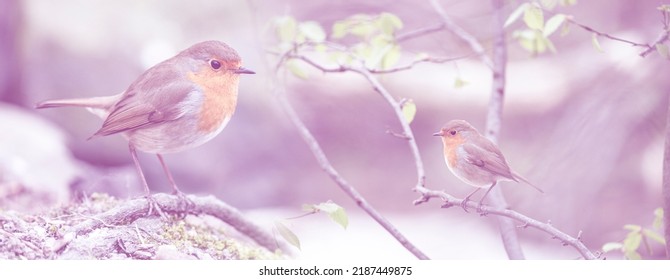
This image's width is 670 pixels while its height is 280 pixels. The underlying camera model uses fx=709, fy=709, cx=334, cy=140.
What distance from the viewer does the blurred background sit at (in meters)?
2.20

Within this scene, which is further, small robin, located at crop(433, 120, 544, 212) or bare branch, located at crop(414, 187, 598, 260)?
small robin, located at crop(433, 120, 544, 212)

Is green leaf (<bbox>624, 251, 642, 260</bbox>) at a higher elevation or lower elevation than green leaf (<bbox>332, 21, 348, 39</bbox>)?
lower

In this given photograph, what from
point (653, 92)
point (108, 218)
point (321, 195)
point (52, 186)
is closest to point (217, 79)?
point (108, 218)

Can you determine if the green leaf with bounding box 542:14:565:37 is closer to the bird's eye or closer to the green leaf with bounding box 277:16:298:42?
the green leaf with bounding box 277:16:298:42

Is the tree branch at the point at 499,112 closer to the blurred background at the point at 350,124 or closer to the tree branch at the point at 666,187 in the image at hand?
the blurred background at the point at 350,124

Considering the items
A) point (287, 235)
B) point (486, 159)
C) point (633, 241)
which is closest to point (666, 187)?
point (633, 241)

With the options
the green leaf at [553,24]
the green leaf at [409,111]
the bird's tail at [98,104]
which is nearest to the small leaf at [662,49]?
the green leaf at [553,24]

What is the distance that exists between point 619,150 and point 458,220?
63 centimetres

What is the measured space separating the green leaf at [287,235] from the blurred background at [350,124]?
39cm

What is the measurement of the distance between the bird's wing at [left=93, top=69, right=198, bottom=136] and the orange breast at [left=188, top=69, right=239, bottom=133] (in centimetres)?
3

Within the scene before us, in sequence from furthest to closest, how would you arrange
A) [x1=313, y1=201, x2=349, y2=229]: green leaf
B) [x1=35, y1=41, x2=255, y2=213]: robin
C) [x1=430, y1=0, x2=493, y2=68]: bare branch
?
[x1=430, y1=0, x2=493, y2=68]: bare branch, [x1=35, y1=41, x2=255, y2=213]: robin, [x1=313, y1=201, x2=349, y2=229]: green leaf

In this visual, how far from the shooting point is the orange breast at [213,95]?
1.74m

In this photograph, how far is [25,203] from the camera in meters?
2.30

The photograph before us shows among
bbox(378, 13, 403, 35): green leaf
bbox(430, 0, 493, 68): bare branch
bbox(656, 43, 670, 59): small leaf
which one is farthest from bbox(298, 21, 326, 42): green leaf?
bbox(656, 43, 670, 59): small leaf
